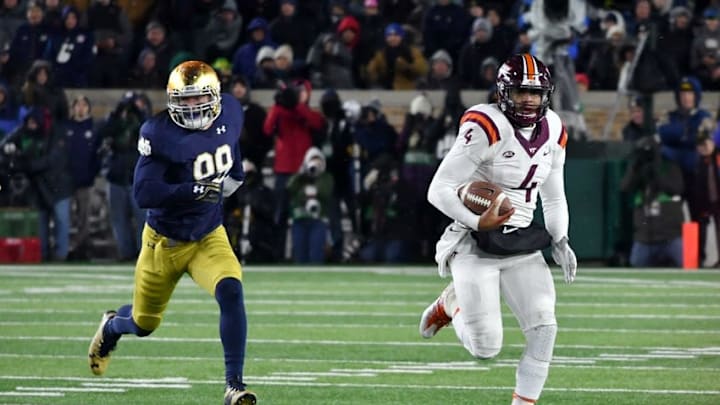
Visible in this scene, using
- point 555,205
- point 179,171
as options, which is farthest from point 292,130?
point 555,205

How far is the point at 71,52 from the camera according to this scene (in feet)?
58.4

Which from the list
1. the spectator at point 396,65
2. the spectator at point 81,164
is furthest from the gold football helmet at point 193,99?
the spectator at point 396,65

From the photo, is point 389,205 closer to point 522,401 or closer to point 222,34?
point 222,34

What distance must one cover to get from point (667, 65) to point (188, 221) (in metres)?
9.67

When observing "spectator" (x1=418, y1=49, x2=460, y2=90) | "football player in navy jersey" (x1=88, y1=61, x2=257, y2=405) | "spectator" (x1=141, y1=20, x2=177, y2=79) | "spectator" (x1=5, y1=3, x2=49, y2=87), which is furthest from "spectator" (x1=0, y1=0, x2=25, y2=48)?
"football player in navy jersey" (x1=88, y1=61, x2=257, y2=405)

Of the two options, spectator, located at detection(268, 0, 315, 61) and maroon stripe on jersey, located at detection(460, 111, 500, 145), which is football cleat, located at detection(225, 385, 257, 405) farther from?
spectator, located at detection(268, 0, 315, 61)

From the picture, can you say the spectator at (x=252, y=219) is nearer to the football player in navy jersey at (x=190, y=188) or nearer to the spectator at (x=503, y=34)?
the spectator at (x=503, y=34)

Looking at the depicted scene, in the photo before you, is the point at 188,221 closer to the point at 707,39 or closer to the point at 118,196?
the point at 118,196

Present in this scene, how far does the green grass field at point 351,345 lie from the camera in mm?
8047

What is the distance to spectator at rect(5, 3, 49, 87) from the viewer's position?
58.7 ft

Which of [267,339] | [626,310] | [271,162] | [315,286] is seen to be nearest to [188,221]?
[267,339]

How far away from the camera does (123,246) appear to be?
16422mm

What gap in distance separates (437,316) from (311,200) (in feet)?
26.2

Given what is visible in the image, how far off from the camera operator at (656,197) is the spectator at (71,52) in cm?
587
